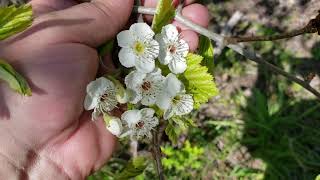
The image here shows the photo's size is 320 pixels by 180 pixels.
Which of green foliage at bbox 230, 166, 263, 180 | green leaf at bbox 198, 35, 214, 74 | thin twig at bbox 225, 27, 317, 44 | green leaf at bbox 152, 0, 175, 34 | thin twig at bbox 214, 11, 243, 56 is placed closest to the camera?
thin twig at bbox 225, 27, 317, 44

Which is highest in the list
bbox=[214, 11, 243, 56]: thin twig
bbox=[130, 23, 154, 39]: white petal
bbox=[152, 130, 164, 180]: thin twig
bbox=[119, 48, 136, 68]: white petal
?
bbox=[130, 23, 154, 39]: white petal

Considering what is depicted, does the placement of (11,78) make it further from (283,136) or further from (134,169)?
(283,136)

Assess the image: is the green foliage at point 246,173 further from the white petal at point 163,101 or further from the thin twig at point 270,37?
the thin twig at point 270,37

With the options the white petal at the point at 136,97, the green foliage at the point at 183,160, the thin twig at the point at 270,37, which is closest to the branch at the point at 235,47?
the thin twig at the point at 270,37

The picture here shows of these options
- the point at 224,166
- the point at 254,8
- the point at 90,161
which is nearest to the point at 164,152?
the point at 224,166

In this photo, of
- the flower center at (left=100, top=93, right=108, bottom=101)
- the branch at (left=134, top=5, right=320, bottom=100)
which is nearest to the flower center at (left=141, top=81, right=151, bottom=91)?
the flower center at (left=100, top=93, right=108, bottom=101)

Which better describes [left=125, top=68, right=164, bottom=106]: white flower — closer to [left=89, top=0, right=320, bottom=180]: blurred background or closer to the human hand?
the human hand

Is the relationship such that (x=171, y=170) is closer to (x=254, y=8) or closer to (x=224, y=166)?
(x=224, y=166)
